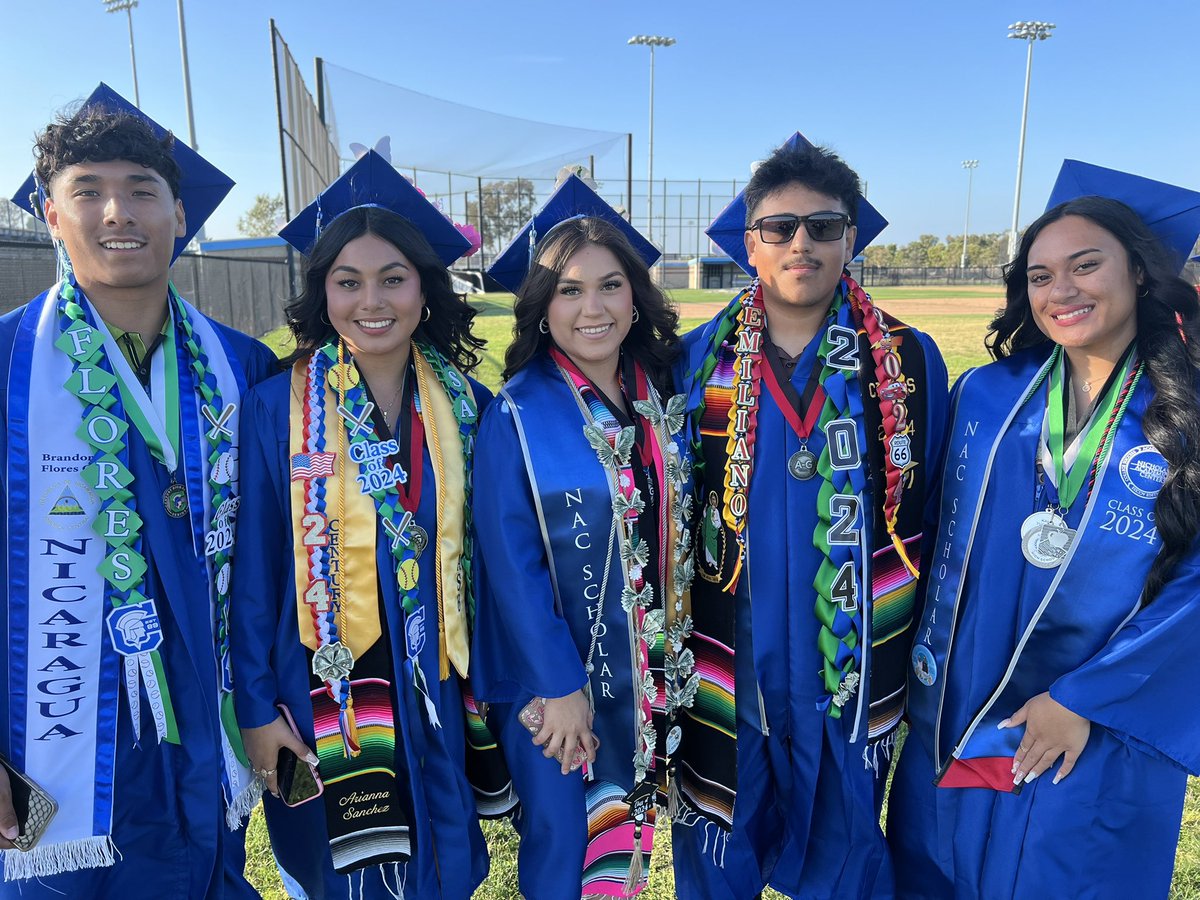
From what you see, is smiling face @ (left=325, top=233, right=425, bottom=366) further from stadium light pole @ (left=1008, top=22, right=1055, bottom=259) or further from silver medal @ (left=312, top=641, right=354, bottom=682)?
stadium light pole @ (left=1008, top=22, right=1055, bottom=259)

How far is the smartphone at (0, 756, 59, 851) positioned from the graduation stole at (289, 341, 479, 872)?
→ 0.65 meters

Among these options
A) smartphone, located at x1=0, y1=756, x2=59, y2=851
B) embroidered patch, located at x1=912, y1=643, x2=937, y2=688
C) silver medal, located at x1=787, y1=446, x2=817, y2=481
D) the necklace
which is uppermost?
the necklace

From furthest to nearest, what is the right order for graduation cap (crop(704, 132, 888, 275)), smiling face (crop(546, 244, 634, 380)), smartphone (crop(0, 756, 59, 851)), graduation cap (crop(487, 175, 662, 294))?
graduation cap (crop(704, 132, 888, 275)) < graduation cap (crop(487, 175, 662, 294)) < smiling face (crop(546, 244, 634, 380)) < smartphone (crop(0, 756, 59, 851))

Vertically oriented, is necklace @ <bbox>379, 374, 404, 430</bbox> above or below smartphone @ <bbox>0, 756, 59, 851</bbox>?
above

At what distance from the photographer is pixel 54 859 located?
193cm

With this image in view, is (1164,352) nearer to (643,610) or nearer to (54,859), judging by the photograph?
(643,610)

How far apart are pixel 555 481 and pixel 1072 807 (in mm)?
1652

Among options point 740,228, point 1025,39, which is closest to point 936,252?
point 1025,39

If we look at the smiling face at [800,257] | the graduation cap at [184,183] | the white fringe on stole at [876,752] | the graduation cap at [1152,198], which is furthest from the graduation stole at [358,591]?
the graduation cap at [1152,198]

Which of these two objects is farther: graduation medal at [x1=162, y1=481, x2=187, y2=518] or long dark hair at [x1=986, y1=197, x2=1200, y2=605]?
graduation medal at [x1=162, y1=481, x2=187, y2=518]

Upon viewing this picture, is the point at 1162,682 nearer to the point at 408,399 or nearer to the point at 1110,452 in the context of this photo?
the point at 1110,452

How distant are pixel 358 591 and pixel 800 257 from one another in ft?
5.34

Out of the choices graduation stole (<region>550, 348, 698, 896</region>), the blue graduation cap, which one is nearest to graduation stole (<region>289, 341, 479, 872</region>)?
graduation stole (<region>550, 348, 698, 896</region>)

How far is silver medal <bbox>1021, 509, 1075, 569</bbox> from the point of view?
2.08m
